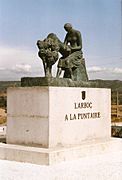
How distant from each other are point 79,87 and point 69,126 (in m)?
1.01

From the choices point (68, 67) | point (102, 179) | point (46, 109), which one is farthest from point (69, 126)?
point (102, 179)

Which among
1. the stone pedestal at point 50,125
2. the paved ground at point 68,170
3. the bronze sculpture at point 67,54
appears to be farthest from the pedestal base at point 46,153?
the bronze sculpture at point 67,54

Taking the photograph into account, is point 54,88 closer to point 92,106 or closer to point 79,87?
point 79,87

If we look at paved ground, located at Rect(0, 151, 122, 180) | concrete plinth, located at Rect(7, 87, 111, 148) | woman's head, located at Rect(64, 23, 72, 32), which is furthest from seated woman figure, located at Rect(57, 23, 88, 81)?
paved ground, located at Rect(0, 151, 122, 180)

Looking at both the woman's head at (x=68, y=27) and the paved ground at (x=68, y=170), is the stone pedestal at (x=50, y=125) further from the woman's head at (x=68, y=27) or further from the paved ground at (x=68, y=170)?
the woman's head at (x=68, y=27)

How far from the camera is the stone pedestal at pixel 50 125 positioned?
Answer: 8203 mm

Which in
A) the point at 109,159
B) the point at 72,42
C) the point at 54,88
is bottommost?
the point at 109,159

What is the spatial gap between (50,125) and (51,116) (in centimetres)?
19

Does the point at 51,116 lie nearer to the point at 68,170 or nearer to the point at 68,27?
the point at 68,170

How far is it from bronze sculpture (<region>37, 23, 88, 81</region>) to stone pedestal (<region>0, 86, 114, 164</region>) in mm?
648

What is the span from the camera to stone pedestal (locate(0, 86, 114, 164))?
26.9 ft

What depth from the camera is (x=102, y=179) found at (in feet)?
21.7

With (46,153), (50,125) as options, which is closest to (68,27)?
(50,125)

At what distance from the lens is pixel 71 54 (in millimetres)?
9812
